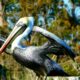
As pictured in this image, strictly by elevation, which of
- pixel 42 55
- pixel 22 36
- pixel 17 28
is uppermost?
pixel 17 28

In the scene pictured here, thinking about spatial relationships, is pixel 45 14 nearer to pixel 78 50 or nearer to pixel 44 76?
pixel 78 50

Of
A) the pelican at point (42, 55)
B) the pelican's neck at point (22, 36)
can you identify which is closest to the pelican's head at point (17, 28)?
the pelican's neck at point (22, 36)

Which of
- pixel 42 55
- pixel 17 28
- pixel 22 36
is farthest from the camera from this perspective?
pixel 17 28

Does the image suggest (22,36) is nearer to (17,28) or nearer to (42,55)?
(17,28)

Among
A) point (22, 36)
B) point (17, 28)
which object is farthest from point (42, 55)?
point (17, 28)

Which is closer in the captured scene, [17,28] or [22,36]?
[22,36]

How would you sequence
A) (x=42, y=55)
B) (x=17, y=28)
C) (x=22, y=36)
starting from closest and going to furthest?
(x=42, y=55) → (x=22, y=36) → (x=17, y=28)

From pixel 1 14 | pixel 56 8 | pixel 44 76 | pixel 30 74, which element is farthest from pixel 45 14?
pixel 44 76

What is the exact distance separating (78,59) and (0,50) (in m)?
5.45

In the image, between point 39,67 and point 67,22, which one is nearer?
point 39,67

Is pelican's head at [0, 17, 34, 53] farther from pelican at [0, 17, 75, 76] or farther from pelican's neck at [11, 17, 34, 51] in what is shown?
pelican at [0, 17, 75, 76]

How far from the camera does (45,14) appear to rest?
15.8 meters

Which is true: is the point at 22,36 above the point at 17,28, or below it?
below

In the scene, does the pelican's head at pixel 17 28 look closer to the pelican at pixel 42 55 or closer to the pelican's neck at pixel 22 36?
the pelican's neck at pixel 22 36
